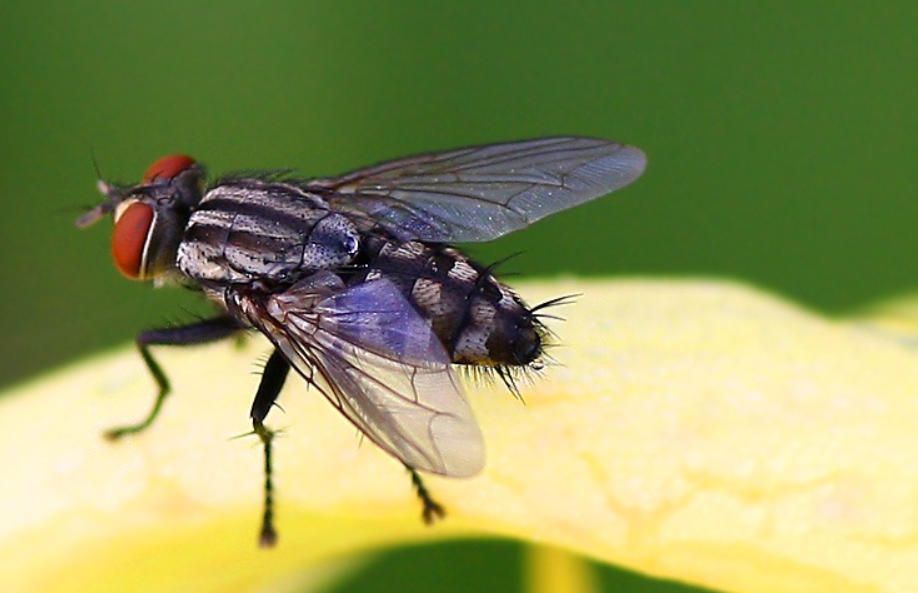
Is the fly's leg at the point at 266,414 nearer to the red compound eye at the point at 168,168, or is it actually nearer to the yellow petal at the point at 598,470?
the yellow petal at the point at 598,470

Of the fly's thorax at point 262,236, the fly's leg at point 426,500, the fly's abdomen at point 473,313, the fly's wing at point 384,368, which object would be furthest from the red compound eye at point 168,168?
the fly's leg at point 426,500

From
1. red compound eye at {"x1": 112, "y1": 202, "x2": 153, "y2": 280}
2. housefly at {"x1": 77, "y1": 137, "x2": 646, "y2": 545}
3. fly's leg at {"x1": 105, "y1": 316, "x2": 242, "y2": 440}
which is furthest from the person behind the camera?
red compound eye at {"x1": 112, "y1": 202, "x2": 153, "y2": 280}

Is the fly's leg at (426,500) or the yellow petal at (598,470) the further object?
the fly's leg at (426,500)

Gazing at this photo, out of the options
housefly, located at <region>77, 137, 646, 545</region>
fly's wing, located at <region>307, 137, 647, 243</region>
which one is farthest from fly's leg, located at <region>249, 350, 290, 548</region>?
fly's wing, located at <region>307, 137, 647, 243</region>

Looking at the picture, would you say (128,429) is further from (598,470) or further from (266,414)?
(598,470)

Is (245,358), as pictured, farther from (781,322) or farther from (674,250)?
(674,250)

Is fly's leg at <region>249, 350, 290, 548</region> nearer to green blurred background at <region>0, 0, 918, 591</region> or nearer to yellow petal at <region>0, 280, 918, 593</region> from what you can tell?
yellow petal at <region>0, 280, 918, 593</region>
